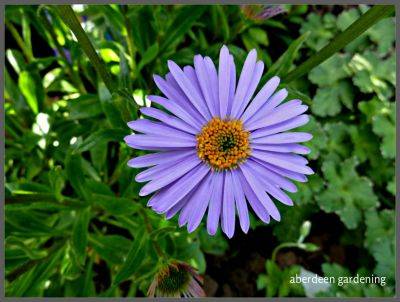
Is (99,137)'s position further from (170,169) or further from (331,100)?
(331,100)

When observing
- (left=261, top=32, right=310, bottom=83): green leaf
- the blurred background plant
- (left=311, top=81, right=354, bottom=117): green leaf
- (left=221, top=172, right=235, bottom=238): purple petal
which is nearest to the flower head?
the blurred background plant

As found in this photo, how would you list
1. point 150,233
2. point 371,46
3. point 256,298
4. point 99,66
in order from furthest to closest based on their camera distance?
1. point 371,46
2. point 256,298
3. point 150,233
4. point 99,66

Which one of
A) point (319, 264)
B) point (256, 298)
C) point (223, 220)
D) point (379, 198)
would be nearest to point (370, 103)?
point (379, 198)

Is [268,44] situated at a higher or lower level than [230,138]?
higher

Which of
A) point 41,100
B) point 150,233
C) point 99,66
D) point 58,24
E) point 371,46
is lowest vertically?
point 150,233

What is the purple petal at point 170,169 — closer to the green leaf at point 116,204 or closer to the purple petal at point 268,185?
the purple petal at point 268,185

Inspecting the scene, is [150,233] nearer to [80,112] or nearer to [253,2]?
[80,112]

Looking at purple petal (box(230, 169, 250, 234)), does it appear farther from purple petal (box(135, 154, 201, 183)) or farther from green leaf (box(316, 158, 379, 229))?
green leaf (box(316, 158, 379, 229))
